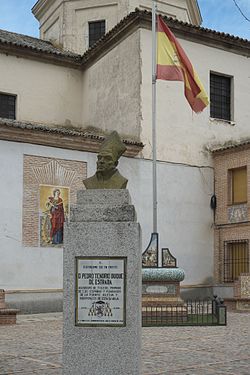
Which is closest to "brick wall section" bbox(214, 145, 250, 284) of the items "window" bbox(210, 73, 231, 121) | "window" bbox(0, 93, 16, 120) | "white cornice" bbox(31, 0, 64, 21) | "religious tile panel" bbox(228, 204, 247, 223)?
"religious tile panel" bbox(228, 204, 247, 223)

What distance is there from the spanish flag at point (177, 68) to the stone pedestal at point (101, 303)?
37.2ft

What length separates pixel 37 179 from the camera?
17375 millimetres

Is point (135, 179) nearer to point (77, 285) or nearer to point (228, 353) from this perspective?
point (228, 353)

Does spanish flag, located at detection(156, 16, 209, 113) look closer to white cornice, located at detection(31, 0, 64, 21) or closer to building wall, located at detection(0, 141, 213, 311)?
building wall, located at detection(0, 141, 213, 311)

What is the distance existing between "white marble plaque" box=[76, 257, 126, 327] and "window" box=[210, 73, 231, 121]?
16.6 m

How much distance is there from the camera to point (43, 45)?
24.3 meters

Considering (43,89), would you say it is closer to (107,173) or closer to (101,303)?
(107,173)

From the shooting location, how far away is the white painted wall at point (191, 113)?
65.6ft

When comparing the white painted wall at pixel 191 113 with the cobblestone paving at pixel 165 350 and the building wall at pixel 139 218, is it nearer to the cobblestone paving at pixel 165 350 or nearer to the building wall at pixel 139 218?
the building wall at pixel 139 218

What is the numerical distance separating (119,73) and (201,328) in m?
11.1

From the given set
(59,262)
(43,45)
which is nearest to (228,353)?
(59,262)

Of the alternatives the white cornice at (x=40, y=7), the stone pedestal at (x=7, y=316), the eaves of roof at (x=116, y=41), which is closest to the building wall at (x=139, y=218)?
the stone pedestal at (x=7, y=316)

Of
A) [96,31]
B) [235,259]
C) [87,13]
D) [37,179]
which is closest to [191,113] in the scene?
[235,259]

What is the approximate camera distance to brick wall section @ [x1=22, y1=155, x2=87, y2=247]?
1706 centimetres
